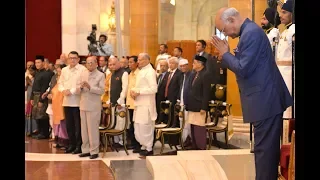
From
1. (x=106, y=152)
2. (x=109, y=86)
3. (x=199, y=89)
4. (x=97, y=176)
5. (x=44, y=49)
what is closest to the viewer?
(x=97, y=176)

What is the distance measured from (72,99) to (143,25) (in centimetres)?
677

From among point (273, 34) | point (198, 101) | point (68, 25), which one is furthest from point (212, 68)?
point (68, 25)

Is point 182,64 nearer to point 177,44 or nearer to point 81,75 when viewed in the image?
point 81,75

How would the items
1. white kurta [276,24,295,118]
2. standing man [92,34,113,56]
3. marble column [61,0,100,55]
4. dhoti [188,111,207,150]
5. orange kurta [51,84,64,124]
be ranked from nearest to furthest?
white kurta [276,24,295,118]
dhoti [188,111,207,150]
orange kurta [51,84,64,124]
standing man [92,34,113,56]
marble column [61,0,100,55]

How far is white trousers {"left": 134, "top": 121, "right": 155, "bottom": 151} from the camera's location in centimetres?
923

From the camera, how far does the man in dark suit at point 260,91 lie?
421 cm

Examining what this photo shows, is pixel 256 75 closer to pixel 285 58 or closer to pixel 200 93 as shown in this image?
pixel 285 58

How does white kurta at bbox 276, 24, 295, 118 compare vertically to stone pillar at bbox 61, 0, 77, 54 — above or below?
below

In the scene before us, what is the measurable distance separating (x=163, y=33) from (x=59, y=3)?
12.8 feet

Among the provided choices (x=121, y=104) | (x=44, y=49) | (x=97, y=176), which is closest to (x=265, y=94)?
(x=97, y=176)

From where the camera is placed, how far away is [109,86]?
33.9 ft

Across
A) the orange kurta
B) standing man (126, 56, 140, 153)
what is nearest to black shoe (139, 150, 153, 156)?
standing man (126, 56, 140, 153)

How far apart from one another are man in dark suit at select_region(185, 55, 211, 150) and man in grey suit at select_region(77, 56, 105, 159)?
1.41 metres

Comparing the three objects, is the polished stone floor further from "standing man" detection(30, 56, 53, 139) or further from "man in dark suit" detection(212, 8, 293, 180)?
"man in dark suit" detection(212, 8, 293, 180)
